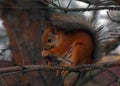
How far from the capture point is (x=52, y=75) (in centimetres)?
273

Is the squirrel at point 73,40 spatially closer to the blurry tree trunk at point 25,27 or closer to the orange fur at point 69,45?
the orange fur at point 69,45

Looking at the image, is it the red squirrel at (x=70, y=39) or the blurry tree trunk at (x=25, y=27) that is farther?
the blurry tree trunk at (x=25, y=27)

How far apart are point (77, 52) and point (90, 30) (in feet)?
0.59

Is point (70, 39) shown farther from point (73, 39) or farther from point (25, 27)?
point (25, 27)

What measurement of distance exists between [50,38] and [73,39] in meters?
0.17

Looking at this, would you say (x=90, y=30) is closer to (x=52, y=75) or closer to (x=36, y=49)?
(x=52, y=75)

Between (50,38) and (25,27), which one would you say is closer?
(50,38)

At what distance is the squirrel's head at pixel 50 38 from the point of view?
2.70 meters

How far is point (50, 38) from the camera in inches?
108

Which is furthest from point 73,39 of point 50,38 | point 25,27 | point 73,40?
point 25,27

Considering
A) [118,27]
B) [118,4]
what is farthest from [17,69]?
[118,27]

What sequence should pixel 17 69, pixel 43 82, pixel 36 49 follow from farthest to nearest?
pixel 36 49 → pixel 43 82 → pixel 17 69

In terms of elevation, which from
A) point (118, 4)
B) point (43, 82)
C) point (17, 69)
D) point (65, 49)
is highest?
point (118, 4)

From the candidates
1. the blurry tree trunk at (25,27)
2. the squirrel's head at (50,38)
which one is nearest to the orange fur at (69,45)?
the squirrel's head at (50,38)
